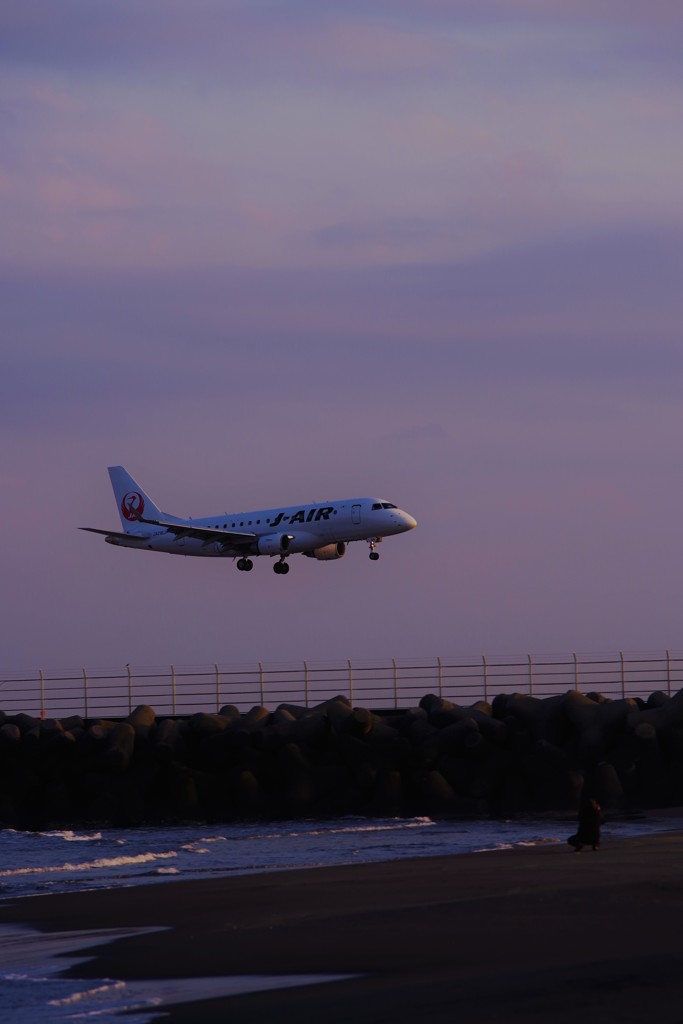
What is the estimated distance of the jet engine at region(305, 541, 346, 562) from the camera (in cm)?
6781

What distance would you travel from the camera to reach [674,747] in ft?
107

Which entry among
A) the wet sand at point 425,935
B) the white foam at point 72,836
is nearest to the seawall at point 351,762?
the white foam at point 72,836

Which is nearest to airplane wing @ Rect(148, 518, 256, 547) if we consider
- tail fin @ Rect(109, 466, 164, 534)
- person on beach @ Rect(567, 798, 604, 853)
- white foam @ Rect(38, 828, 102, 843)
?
tail fin @ Rect(109, 466, 164, 534)

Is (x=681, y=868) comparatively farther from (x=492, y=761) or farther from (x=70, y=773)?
(x=70, y=773)

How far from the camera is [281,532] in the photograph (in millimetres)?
67000

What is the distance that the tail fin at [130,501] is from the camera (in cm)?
8819

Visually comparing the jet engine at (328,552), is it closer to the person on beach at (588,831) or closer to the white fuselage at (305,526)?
the white fuselage at (305,526)

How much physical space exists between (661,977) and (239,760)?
80.4ft

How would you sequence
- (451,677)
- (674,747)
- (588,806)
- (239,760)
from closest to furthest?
(588,806), (674,747), (239,760), (451,677)

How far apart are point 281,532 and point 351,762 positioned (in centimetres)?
3283

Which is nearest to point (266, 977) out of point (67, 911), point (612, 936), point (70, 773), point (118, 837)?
point (612, 936)

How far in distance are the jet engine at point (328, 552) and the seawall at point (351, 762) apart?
93.8ft

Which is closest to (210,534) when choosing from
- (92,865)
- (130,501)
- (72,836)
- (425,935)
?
(130,501)

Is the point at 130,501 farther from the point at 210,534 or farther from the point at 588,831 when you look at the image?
the point at 588,831
